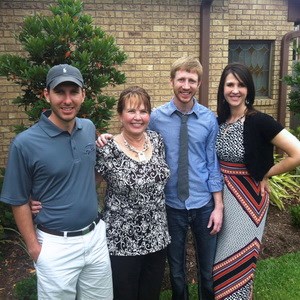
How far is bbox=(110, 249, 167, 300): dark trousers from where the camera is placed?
2465 millimetres

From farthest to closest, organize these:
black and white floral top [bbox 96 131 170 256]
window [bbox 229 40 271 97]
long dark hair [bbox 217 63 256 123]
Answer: window [bbox 229 40 271 97]
long dark hair [bbox 217 63 256 123]
black and white floral top [bbox 96 131 170 256]

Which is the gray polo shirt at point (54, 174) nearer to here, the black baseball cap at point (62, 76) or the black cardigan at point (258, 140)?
the black baseball cap at point (62, 76)

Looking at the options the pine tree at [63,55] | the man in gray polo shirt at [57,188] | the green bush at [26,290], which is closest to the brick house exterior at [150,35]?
the pine tree at [63,55]

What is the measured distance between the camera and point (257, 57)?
6.97 m

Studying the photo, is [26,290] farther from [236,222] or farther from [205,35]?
[205,35]

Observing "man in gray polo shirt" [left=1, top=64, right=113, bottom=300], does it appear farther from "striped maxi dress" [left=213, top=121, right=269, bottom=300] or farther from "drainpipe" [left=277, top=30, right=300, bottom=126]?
"drainpipe" [left=277, top=30, right=300, bottom=126]

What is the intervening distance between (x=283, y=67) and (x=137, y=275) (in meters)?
5.61

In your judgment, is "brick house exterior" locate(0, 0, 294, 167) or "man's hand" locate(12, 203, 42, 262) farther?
"brick house exterior" locate(0, 0, 294, 167)

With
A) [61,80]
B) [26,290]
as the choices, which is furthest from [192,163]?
[26,290]

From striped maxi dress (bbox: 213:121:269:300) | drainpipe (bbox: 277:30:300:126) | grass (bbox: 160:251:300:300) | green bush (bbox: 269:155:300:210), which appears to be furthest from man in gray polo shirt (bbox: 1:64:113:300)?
drainpipe (bbox: 277:30:300:126)

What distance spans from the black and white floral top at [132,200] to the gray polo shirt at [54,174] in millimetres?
135

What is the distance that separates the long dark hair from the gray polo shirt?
106cm

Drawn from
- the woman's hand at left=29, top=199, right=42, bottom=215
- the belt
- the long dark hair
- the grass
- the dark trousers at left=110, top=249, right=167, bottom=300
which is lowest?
the grass

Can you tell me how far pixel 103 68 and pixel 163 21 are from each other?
254 cm
